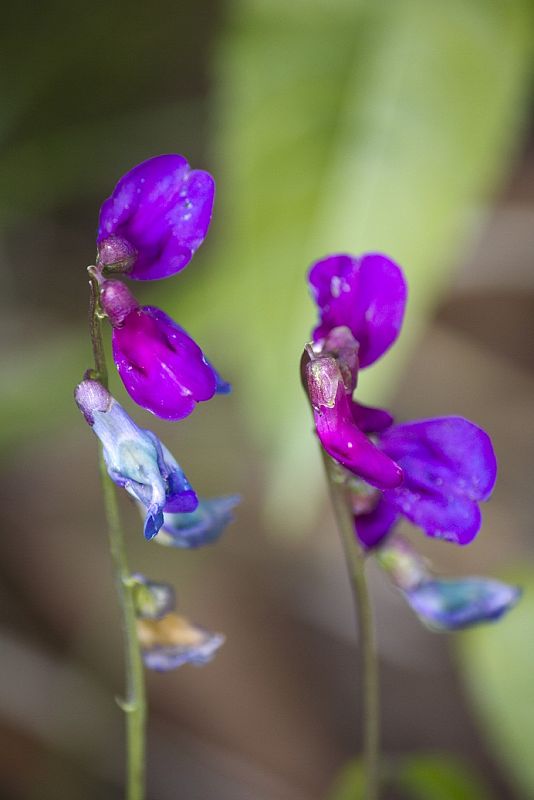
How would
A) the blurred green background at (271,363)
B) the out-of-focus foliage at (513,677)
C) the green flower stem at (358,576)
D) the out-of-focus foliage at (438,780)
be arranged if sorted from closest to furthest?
the green flower stem at (358,576) → the out-of-focus foliage at (438,780) → the out-of-focus foliage at (513,677) → the blurred green background at (271,363)

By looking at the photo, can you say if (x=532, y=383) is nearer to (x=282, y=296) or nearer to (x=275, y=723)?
(x=282, y=296)

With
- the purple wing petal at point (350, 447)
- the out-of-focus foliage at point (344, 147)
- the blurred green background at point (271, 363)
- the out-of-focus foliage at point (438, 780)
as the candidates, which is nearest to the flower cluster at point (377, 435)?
the purple wing petal at point (350, 447)

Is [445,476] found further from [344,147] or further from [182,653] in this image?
[344,147]

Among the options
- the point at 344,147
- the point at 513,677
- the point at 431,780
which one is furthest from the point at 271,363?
the point at 431,780

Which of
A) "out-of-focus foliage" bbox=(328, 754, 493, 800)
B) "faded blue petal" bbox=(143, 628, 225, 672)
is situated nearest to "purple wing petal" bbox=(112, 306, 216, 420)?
"faded blue petal" bbox=(143, 628, 225, 672)

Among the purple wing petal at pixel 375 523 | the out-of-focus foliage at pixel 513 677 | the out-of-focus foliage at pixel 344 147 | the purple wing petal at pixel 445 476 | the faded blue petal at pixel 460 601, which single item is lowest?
the out-of-focus foliage at pixel 513 677

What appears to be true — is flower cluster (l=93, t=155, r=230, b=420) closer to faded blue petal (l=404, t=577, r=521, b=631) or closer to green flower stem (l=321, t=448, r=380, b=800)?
green flower stem (l=321, t=448, r=380, b=800)

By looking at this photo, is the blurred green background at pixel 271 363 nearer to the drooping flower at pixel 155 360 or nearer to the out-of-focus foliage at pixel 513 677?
the out-of-focus foliage at pixel 513 677
